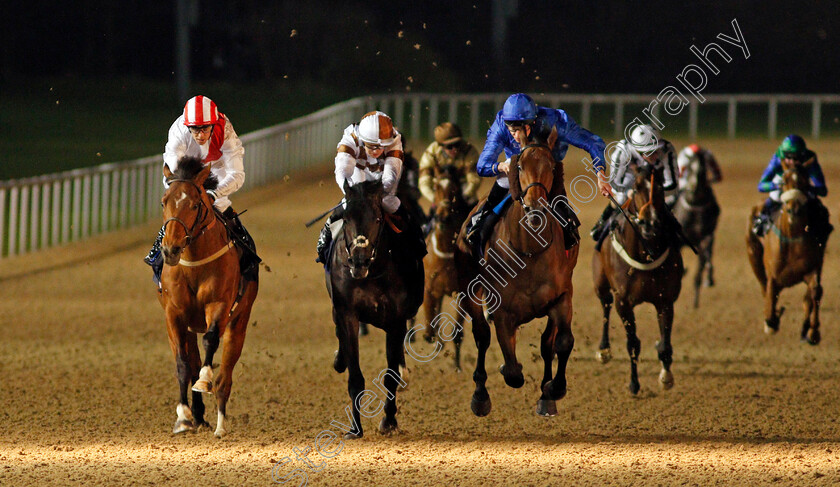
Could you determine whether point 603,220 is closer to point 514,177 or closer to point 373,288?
point 514,177

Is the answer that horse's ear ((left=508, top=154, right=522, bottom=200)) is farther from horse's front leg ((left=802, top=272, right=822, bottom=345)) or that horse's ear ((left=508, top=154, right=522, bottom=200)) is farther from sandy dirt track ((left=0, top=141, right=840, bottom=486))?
horse's front leg ((left=802, top=272, right=822, bottom=345))

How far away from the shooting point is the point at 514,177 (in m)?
6.72

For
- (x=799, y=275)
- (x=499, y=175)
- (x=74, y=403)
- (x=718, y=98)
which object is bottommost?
(x=74, y=403)

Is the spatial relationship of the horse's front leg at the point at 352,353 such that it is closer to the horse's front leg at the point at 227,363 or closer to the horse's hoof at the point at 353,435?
the horse's hoof at the point at 353,435

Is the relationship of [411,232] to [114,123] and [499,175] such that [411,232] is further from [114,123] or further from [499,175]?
[114,123]

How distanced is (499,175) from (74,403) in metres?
3.39

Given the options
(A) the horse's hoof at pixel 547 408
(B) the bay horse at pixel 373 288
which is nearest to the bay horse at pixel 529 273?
(A) the horse's hoof at pixel 547 408

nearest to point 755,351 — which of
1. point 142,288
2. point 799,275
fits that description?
point 799,275

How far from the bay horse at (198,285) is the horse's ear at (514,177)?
1.73m

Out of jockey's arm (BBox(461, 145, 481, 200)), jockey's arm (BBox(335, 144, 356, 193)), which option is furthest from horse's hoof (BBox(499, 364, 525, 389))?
jockey's arm (BBox(461, 145, 481, 200))

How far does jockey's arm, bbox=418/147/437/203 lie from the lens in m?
9.26

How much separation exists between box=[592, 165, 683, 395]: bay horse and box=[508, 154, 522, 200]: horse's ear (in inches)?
71.4

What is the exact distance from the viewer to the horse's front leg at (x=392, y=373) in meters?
7.19

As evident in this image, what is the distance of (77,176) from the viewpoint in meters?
15.9
